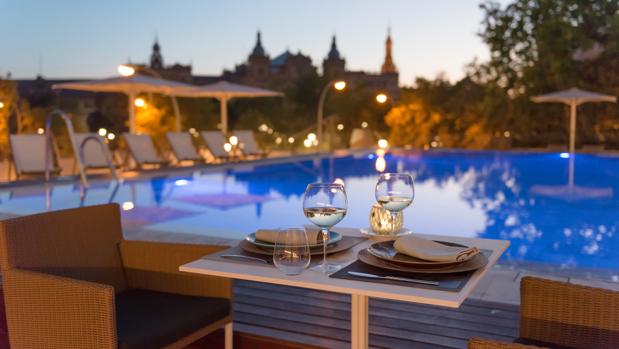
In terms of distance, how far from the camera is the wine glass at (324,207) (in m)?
1.90

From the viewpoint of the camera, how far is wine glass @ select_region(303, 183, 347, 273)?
1900 mm

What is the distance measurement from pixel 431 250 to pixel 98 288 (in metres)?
1.04

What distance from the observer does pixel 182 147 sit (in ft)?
43.8

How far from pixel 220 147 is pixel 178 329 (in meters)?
12.1

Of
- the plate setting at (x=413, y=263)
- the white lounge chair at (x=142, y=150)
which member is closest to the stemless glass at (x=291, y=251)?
the plate setting at (x=413, y=263)

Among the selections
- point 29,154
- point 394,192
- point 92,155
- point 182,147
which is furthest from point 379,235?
point 182,147

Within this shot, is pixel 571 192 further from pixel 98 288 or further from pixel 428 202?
pixel 98 288

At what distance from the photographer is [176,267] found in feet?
8.82

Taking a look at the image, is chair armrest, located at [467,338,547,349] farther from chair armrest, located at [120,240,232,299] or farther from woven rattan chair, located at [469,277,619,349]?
chair armrest, located at [120,240,232,299]

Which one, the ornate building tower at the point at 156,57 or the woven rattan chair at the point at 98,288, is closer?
the woven rattan chair at the point at 98,288

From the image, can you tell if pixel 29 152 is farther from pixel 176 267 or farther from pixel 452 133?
pixel 452 133

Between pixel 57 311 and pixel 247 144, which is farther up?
pixel 247 144

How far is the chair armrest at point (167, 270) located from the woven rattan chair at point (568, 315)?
1165 millimetres

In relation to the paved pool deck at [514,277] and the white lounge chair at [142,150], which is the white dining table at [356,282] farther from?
the white lounge chair at [142,150]
